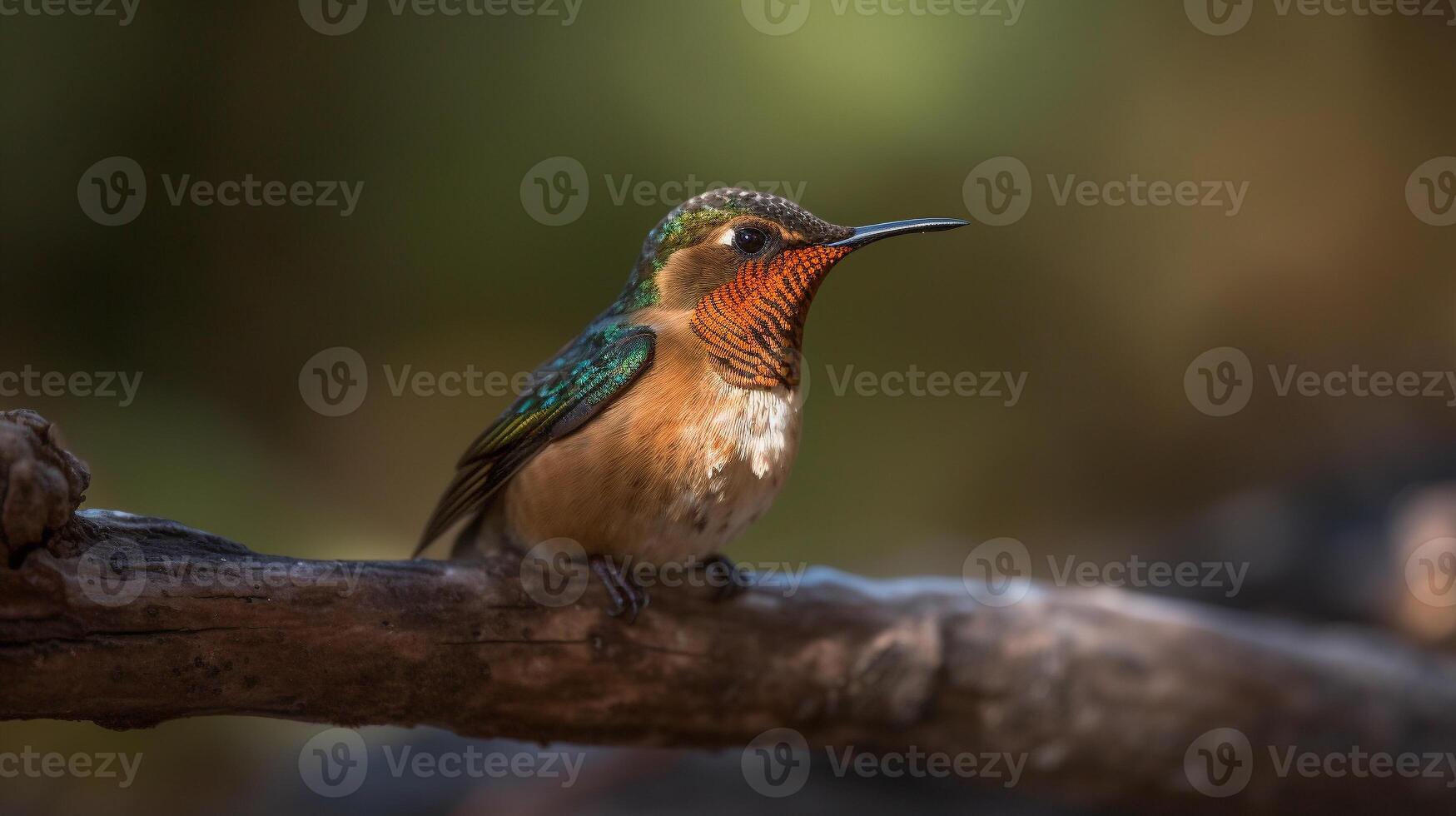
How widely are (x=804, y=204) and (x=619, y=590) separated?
2764 millimetres

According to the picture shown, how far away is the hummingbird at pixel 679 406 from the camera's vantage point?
8.81 ft

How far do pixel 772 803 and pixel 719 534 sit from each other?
1.79 meters

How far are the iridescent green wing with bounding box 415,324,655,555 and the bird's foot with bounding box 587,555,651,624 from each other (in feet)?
1.21

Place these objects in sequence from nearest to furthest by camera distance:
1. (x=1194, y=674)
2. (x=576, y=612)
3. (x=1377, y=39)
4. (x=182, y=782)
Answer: (x=576, y=612) → (x=1194, y=674) → (x=182, y=782) → (x=1377, y=39)

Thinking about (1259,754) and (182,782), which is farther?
(182,782)

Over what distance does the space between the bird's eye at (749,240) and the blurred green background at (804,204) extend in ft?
7.11

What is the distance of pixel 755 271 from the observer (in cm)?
284

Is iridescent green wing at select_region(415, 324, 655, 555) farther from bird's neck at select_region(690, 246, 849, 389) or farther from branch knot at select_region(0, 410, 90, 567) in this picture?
branch knot at select_region(0, 410, 90, 567)

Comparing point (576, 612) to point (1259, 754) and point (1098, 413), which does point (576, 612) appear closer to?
point (1259, 754)

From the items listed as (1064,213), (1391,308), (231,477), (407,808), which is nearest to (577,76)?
(231,477)

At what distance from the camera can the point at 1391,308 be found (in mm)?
6324

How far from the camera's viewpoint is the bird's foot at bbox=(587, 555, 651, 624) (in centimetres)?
276

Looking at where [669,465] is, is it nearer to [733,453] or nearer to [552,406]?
[733,453]

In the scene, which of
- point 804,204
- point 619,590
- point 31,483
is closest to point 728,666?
point 619,590
